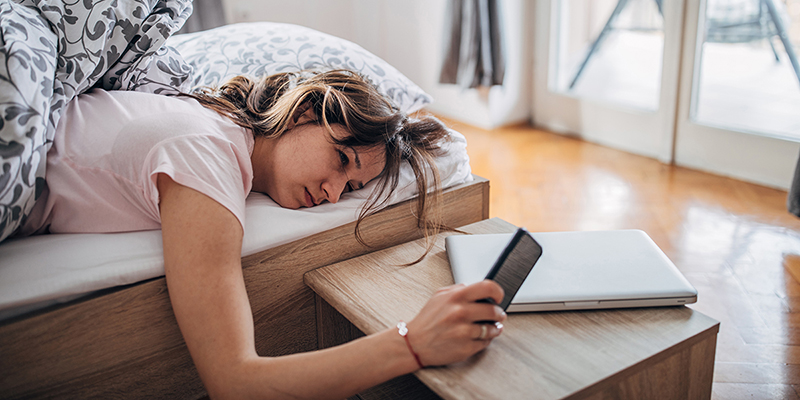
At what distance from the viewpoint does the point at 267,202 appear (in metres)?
0.98

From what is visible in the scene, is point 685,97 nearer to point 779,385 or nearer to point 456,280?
point 779,385

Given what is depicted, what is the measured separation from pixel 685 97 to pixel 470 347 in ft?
6.55

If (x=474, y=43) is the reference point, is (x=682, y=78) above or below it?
below

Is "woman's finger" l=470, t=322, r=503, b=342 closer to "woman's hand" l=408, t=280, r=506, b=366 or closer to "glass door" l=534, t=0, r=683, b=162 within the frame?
"woman's hand" l=408, t=280, r=506, b=366

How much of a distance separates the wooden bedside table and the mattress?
12 cm

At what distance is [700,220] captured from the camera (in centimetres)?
180

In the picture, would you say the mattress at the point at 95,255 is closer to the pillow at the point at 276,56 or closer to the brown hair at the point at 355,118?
the brown hair at the point at 355,118

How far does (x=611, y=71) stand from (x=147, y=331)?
242cm

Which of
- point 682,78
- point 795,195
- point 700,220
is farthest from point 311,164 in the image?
point 682,78

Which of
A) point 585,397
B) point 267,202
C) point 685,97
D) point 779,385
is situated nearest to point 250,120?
point 267,202

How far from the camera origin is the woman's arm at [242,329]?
0.65m

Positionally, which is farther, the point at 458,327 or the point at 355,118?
the point at 355,118

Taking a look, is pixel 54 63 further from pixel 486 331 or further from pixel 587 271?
pixel 587 271

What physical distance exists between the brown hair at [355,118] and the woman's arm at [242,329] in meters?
0.27
